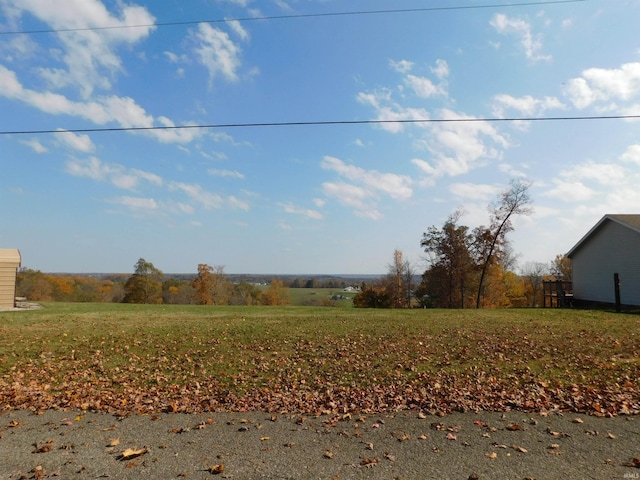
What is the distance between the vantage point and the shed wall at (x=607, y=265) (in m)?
23.5

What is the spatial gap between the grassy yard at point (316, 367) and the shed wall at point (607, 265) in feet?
40.0

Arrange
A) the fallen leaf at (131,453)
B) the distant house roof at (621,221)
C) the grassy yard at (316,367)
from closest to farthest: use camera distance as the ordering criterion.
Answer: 1. the fallen leaf at (131,453)
2. the grassy yard at (316,367)
3. the distant house roof at (621,221)

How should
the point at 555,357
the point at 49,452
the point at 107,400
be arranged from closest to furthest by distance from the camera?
the point at 49,452, the point at 107,400, the point at 555,357

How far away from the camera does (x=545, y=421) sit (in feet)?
18.0

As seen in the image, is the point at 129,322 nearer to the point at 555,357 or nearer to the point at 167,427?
the point at 167,427

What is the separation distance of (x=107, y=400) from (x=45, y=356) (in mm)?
4189

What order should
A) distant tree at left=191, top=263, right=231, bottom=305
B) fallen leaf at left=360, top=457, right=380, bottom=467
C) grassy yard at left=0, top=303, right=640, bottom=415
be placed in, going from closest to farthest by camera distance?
1. fallen leaf at left=360, top=457, right=380, bottom=467
2. grassy yard at left=0, top=303, right=640, bottom=415
3. distant tree at left=191, top=263, right=231, bottom=305

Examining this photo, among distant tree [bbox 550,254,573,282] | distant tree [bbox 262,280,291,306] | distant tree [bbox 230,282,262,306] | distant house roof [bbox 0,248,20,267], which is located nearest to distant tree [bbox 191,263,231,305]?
distant tree [bbox 230,282,262,306]

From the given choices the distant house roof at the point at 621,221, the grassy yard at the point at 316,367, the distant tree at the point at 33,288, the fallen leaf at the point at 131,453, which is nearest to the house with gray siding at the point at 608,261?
the distant house roof at the point at 621,221

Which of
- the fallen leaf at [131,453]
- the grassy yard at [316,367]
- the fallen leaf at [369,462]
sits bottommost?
the fallen leaf at [131,453]

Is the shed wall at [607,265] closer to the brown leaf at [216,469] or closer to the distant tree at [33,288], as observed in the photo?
the brown leaf at [216,469]

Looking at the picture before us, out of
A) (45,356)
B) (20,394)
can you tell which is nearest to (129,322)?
(45,356)

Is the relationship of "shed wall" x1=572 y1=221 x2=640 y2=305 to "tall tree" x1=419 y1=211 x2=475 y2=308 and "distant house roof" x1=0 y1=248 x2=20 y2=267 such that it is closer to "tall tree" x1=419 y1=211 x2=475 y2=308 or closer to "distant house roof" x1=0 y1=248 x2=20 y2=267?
"tall tree" x1=419 y1=211 x2=475 y2=308

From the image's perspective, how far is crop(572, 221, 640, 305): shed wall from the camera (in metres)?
23.5
